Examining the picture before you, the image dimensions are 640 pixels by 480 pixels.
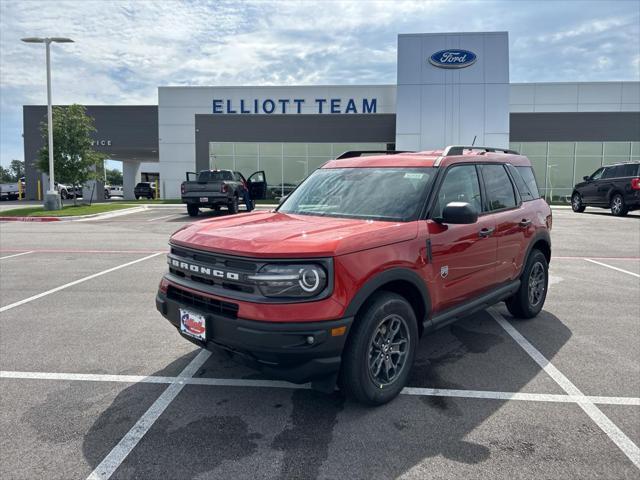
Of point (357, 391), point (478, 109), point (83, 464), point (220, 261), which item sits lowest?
point (83, 464)

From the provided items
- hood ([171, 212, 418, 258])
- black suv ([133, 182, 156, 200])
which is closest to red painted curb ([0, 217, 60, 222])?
hood ([171, 212, 418, 258])

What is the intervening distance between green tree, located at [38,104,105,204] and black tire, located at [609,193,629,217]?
940 inches

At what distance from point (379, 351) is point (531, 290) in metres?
2.92

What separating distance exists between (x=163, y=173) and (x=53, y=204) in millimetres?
12877

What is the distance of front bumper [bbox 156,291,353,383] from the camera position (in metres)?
2.84

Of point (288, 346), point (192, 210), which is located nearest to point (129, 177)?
point (192, 210)

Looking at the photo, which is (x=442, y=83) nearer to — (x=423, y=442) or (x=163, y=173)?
(x=163, y=173)

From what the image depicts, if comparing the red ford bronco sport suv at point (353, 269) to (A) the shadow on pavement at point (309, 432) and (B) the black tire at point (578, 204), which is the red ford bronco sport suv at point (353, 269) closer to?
(A) the shadow on pavement at point (309, 432)

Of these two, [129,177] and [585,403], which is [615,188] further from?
[129,177]

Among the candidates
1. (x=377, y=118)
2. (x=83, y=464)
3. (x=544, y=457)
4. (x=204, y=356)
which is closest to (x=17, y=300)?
(x=204, y=356)

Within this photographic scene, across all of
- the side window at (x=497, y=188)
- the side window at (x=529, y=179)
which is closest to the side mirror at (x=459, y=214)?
the side window at (x=497, y=188)

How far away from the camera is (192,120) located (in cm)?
3391

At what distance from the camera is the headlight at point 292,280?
2.90 meters

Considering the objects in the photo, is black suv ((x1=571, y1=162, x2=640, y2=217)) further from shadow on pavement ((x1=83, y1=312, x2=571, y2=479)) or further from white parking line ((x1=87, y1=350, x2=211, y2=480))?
white parking line ((x1=87, y1=350, x2=211, y2=480))
